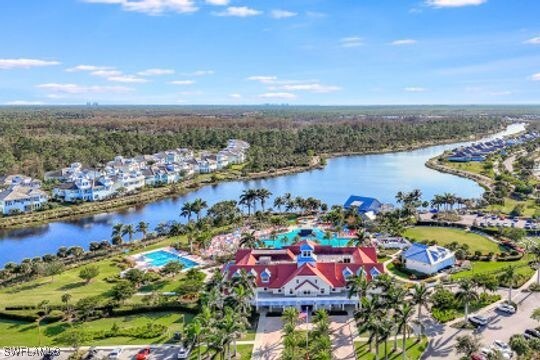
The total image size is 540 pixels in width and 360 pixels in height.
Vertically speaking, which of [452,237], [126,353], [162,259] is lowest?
[126,353]

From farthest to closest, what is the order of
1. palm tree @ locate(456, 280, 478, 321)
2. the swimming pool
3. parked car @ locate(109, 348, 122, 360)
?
the swimming pool < palm tree @ locate(456, 280, 478, 321) < parked car @ locate(109, 348, 122, 360)

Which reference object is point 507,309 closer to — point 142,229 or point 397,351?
point 397,351

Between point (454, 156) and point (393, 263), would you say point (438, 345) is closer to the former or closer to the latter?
point (393, 263)

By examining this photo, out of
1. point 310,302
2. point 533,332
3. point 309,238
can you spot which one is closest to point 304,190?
point 309,238

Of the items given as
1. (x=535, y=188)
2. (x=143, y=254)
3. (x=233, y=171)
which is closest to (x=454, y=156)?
(x=535, y=188)

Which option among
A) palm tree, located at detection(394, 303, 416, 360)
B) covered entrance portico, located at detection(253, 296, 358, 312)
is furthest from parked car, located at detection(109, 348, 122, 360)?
palm tree, located at detection(394, 303, 416, 360)

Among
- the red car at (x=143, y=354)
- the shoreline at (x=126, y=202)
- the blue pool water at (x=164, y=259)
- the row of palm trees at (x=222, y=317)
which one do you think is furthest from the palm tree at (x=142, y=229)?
the red car at (x=143, y=354)

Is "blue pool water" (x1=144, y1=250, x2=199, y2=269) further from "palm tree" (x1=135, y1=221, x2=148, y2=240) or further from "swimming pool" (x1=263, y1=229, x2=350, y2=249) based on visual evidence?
"swimming pool" (x1=263, y1=229, x2=350, y2=249)
